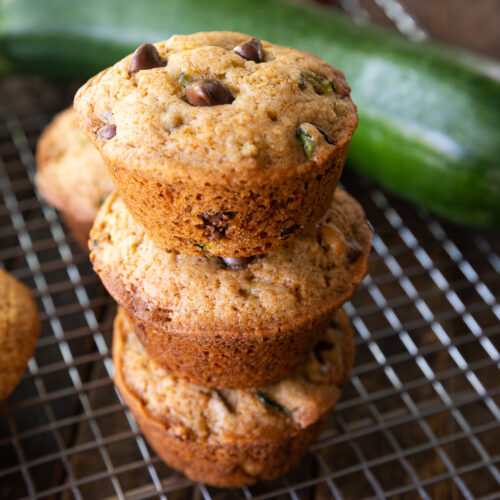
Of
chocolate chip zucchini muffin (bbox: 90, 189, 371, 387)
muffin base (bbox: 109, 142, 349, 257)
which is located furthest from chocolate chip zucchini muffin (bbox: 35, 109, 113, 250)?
muffin base (bbox: 109, 142, 349, 257)

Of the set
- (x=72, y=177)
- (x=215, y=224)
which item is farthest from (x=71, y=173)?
(x=215, y=224)

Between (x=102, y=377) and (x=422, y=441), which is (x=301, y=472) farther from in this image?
(x=102, y=377)

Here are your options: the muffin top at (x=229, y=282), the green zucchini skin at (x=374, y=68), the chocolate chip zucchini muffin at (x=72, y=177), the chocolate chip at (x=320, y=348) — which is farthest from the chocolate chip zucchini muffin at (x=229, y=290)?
the green zucchini skin at (x=374, y=68)

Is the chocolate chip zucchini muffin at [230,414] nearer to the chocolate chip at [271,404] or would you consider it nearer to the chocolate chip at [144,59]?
the chocolate chip at [271,404]

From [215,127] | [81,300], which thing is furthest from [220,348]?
[81,300]

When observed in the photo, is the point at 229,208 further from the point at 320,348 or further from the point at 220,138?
the point at 320,348

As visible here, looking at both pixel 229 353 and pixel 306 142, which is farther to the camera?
pixel 229 353

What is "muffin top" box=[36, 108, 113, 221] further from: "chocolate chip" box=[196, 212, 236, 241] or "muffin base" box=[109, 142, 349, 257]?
"chocolate chip" box=[196, 212, 236, 241]
